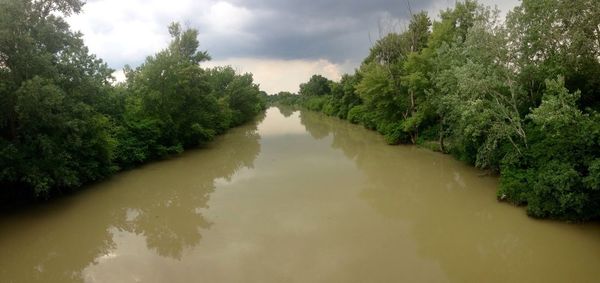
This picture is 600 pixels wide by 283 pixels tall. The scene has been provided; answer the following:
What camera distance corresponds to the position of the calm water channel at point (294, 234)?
841cm

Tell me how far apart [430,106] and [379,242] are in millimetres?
15286

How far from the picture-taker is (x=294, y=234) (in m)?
10.4

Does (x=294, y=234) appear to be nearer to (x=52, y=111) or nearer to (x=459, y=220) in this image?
(x=459, y=220)

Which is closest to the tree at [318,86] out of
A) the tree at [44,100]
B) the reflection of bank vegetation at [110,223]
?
the reflection of bank vegetation at [110,223]

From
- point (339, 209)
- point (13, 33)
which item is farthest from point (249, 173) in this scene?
point (13, 33)

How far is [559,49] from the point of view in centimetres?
1308

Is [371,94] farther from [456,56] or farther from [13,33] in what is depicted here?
[13,33]

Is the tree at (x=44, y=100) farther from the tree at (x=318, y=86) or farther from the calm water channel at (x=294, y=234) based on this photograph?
the tree at (x=318, y=86)

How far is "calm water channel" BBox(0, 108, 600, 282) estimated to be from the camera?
8414mm

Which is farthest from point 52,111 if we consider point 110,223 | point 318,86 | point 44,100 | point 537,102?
point 318,86

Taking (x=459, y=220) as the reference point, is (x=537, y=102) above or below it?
above

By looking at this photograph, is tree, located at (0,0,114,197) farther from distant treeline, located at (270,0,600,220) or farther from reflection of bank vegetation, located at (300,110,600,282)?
distant treeline, located at (270,0,600,220)

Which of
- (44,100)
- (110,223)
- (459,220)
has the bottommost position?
(110,223)

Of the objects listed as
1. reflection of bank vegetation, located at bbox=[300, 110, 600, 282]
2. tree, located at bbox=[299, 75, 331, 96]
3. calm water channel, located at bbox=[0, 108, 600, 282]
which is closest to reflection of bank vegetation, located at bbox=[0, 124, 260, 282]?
calm water channel, located at bbox=[0, 108, 600, 282]
